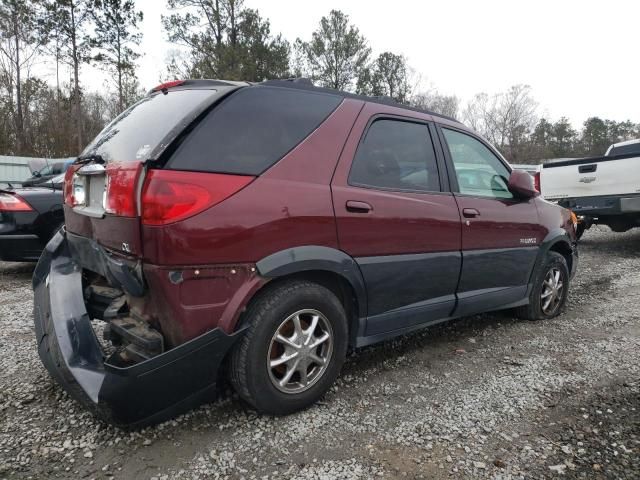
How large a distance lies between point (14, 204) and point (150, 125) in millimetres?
3830

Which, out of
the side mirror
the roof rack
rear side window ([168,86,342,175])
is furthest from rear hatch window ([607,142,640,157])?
rear side window ([168,86,342,175])

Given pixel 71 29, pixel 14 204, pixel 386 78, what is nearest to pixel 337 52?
pixel 386 78

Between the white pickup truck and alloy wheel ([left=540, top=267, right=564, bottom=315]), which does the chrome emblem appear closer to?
the white pickup truck

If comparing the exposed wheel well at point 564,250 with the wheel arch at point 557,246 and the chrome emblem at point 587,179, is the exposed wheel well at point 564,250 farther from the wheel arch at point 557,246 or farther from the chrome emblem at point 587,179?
the chrome emblem at point 587,179

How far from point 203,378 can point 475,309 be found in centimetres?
217

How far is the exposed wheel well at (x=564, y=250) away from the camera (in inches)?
166

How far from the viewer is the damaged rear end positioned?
77.2 inches

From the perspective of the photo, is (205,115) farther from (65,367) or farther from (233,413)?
(233,413)

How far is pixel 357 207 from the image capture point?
2.52m

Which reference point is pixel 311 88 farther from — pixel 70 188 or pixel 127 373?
pixel 127 373

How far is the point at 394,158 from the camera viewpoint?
2852 millimetres

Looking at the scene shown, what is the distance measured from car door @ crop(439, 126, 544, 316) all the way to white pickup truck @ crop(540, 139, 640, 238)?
4369 mm

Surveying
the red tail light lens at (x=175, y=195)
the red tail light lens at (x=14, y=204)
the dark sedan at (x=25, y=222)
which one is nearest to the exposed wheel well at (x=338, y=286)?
the red tail light lens at (x=175, y=195)

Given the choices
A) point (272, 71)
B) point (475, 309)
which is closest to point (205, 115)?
point (475, 309)
